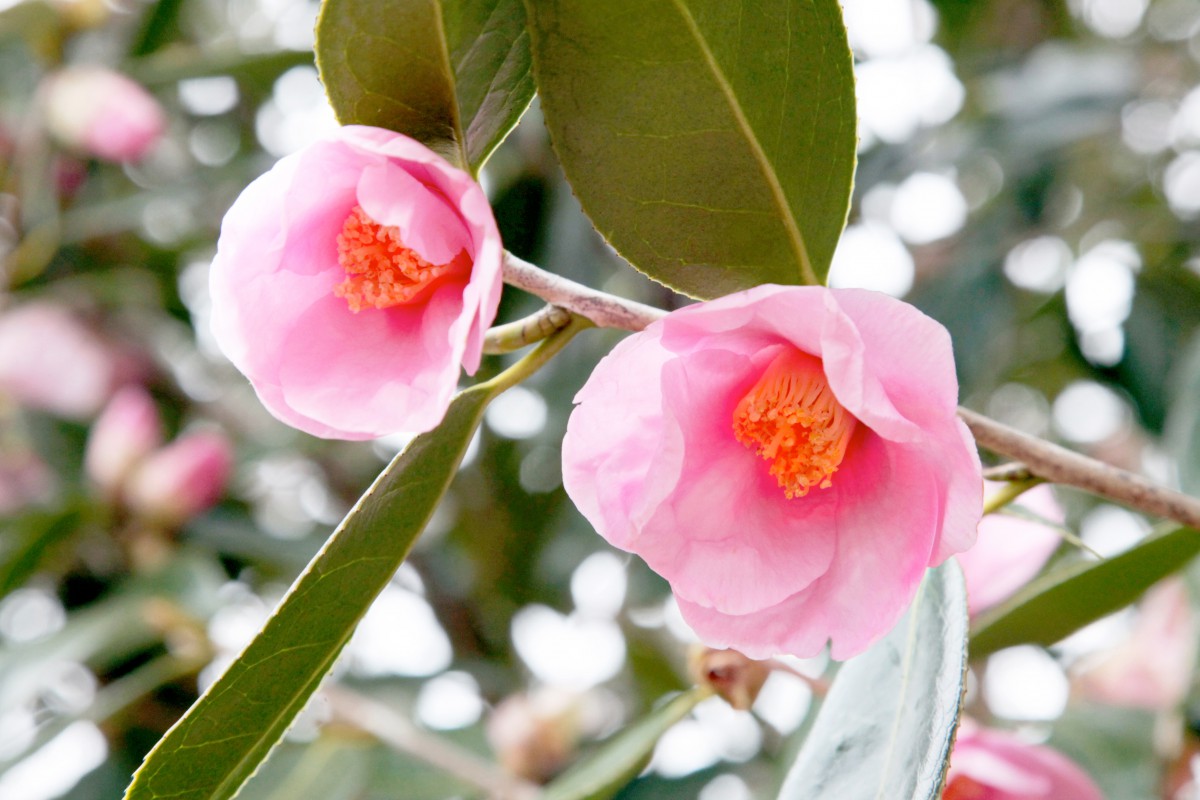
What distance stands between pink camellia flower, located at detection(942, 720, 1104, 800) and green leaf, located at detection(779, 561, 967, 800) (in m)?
0.13

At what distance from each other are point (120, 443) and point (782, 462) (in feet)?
4.48

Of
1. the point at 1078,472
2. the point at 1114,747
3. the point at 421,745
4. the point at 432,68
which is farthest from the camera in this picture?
the point at 421,745

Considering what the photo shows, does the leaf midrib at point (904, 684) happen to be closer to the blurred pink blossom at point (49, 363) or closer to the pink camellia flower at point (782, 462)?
the pink camellia flower at point (782, 462)

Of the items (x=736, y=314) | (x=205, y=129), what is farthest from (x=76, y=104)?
(x=736, y=314)

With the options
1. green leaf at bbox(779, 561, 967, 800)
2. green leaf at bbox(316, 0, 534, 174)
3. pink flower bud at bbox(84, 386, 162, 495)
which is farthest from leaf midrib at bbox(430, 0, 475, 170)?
pink flower bud at bbox(84, 386, 162, 495)

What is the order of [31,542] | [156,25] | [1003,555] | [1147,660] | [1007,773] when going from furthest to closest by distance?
1. [156,25]
2. [31,542]
3. [1147,660]
4. [1003,555]
5. [1007,773]

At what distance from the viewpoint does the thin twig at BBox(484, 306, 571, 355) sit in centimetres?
57

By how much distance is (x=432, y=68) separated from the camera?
0.51 metres

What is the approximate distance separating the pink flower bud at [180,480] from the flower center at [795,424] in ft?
4.04

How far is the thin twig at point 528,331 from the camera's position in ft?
1.88

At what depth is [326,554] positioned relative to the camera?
0.55m

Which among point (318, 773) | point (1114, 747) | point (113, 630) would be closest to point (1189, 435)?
point (1114, 747)

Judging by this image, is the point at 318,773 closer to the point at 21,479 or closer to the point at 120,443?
the point at 120,443

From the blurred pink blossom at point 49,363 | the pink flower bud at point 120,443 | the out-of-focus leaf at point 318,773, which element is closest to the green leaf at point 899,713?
the out-of-focus leaf at point 318,773
